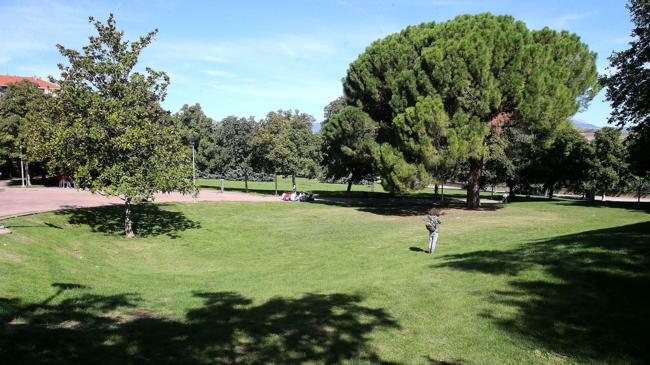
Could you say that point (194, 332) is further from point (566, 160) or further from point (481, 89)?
point (566, 160)

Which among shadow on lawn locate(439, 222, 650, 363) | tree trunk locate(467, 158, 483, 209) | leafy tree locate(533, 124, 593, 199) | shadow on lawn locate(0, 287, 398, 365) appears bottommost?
shadow on lawn locate(0, 287, 398, 365)

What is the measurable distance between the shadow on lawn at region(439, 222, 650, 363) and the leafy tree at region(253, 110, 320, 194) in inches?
1234

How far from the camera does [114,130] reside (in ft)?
59.1

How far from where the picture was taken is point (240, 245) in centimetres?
1944

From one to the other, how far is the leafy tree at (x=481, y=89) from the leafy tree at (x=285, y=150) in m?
14.0

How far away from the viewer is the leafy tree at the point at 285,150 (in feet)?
136

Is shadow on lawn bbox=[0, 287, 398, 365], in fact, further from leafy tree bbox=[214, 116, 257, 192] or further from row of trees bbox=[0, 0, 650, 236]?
leafy tree bbox=[214, 116, 257, 192]

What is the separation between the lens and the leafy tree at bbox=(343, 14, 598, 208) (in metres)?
26.2

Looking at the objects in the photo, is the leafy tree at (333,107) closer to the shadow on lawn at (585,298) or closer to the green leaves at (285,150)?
the green leaves at (285,150)

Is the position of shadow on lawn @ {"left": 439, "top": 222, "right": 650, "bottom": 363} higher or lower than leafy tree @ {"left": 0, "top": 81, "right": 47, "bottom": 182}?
lower

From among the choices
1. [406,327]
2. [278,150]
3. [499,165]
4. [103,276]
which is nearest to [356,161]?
[278,150]

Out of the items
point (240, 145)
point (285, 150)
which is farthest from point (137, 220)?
point (240, 145)

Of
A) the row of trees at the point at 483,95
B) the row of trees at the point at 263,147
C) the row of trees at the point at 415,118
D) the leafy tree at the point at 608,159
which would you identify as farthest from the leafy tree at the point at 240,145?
the leafy tree at the point at 608,159

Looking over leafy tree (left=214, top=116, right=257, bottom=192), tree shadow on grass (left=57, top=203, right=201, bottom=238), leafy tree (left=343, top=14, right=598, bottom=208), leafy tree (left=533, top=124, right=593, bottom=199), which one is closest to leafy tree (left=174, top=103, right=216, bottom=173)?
leafy tree (left=214, top=116, right=257, bottom=192)
